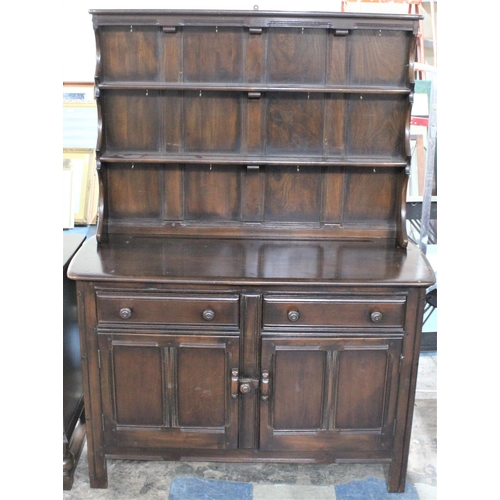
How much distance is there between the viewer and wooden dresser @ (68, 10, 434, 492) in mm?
2227

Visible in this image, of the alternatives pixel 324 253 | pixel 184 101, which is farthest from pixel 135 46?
pixel 324 253

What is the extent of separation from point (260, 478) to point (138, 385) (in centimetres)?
71

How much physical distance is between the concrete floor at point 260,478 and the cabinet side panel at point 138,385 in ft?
1.08

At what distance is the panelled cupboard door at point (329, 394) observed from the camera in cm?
226

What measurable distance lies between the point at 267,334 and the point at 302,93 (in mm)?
1066

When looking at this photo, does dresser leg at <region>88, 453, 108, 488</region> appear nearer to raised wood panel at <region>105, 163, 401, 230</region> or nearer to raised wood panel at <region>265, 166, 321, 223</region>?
raised wood panel at <region>105, 163, 401, 230</region>

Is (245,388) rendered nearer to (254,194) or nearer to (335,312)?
(335,312)

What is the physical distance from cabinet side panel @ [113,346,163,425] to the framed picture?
160cm

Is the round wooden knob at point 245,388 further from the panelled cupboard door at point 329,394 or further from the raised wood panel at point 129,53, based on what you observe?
the raised wood panel at point 129,53

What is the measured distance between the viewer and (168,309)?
222cm

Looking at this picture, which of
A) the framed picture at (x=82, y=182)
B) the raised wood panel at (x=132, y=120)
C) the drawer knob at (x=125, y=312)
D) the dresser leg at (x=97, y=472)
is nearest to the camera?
the drawer knob at (x=125, y=312)

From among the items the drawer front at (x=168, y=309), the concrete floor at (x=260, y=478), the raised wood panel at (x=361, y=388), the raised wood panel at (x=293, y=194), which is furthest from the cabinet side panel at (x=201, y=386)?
the raised wood panel at (x=293, y=194)

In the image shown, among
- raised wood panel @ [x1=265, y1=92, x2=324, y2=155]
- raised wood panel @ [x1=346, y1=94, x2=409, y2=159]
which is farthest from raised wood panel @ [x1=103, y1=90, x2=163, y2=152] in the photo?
raised wood panel @ [x1=346, y1=94, x2=409, y2=159]

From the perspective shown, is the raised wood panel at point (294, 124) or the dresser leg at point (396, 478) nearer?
the dresser leg at point (396, 478)
